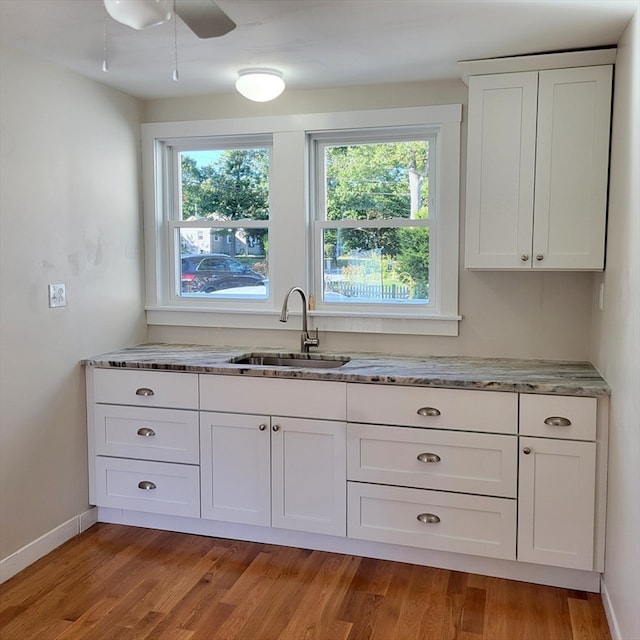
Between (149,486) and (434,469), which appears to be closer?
(434,469)

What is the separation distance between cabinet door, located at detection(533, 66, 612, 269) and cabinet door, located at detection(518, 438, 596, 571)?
82 centimetres

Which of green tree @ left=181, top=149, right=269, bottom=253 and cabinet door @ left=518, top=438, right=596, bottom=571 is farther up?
green tree @ left=181, top=149, right=269, bottom=253

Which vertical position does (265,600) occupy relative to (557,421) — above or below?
below

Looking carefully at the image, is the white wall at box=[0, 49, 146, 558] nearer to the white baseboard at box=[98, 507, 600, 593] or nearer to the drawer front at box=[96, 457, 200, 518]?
the drawer front at box=[96, 457, 200, 518]

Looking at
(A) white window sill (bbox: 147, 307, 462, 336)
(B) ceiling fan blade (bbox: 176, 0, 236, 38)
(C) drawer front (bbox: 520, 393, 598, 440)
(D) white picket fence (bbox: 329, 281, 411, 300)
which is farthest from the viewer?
(D) white picket fence (bbox: 329, 281, 411, 300)

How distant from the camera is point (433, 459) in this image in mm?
2631

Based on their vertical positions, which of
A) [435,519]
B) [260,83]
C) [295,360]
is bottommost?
[435,519]

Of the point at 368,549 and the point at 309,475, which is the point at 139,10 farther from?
the point at 368,549

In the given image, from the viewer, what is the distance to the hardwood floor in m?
2.27

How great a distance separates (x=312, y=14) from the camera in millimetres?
2271

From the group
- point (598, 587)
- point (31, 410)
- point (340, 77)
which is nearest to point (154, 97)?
point (340, 77)

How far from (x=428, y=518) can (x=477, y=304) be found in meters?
1.11

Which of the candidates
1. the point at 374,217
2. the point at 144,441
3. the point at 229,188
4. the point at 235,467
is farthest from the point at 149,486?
the point at 374,217

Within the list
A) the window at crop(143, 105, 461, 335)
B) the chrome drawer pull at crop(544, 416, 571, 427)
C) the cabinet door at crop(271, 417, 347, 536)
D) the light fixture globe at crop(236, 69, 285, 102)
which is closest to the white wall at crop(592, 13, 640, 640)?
the chrome drawer pull at crop(544, 416, 571, 427)
